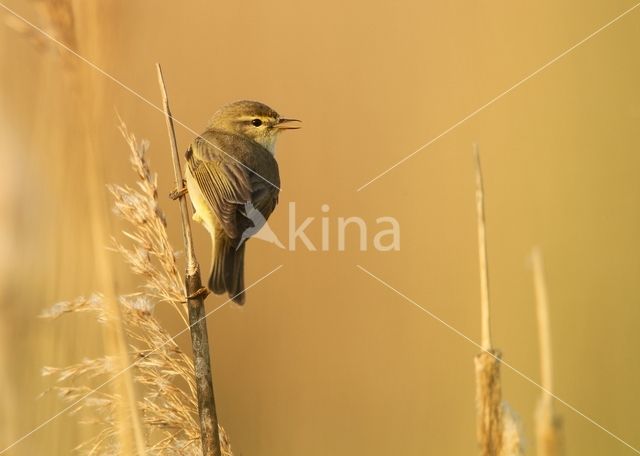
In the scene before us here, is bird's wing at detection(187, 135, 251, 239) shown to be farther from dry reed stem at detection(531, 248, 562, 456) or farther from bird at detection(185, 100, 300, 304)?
dry reed stem at detection(531, 248, 562, 456)

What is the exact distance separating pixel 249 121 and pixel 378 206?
42.7 inches

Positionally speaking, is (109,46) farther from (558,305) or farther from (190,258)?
(558,305)

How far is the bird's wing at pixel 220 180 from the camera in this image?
288 cm

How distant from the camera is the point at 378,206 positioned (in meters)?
4.40

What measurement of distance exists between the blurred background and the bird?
15.8 inches

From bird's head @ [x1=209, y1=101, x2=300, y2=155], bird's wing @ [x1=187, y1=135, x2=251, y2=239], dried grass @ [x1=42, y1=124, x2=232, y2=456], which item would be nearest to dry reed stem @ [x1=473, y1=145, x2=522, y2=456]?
dried grass @ [x1=42, y1=124, x2=232, y2=456]

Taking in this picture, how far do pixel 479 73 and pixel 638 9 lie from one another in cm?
117

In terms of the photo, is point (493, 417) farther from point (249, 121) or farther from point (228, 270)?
point (249, 121)

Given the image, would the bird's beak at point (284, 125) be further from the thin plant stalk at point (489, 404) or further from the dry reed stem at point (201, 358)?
the thin plant stalk at point (489, 404)

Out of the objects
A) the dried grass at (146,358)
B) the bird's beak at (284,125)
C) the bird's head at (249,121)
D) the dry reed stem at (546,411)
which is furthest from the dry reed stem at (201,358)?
the bird's beak at (284,125)

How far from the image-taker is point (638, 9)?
488 cm

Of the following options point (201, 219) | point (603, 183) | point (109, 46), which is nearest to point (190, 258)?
point (109, 46)

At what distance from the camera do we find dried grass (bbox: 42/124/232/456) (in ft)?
6.72

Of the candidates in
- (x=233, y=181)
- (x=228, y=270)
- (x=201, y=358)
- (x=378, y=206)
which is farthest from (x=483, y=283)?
(x=378, y=206)
